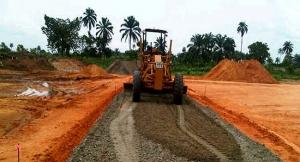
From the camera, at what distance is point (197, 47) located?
63938 millimetres

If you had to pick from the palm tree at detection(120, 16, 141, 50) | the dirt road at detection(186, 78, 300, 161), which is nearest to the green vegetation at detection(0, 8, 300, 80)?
the palm tree at detection(120, 16, 141, 50)

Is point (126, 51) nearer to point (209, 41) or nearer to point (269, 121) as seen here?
point (209, 41)

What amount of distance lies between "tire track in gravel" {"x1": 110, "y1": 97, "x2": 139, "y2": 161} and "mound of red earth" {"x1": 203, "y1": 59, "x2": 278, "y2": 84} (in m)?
28.4

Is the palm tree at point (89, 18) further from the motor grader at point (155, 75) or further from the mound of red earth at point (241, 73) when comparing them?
the motor grader at point (155, 75)

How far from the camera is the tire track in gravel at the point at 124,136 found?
21.8 feet

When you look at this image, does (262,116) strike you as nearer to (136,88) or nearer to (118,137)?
(136,88)

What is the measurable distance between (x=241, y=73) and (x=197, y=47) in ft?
85.0

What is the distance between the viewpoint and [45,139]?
30.0 ft

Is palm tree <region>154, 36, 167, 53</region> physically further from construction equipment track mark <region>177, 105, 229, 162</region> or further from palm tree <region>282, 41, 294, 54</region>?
palm tree <region>282, 41, 294, 54</region>

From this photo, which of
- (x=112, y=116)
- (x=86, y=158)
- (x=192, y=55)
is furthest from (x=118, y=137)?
(x=192, y=55)

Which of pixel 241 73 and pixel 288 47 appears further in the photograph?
pixel 288 47

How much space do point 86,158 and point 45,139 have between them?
3.31 meters

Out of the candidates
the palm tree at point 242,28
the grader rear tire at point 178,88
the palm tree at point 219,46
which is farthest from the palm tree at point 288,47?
the grader rear tire at point 178,88

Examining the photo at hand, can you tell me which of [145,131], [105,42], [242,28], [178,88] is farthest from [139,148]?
[242,28]
